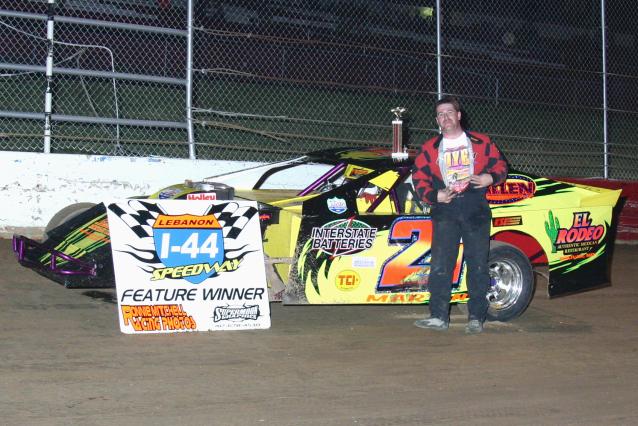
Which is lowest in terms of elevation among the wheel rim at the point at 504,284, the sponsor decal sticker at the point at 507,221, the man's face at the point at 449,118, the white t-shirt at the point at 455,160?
the wheel rim at the point at 504,284

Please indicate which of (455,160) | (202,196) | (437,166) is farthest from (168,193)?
(455,160)

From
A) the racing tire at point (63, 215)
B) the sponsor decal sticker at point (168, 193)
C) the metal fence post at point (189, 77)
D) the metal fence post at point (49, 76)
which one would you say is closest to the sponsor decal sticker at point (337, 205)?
the sponsor decal sticker at point (168, 193)

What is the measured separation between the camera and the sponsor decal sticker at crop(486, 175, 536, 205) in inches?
281

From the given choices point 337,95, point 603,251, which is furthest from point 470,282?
point 337,95

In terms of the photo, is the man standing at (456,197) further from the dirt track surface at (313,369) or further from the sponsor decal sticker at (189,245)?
the sponsor decal sticker at (189,245)

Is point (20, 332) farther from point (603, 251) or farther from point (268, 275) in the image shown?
point (603, 251)

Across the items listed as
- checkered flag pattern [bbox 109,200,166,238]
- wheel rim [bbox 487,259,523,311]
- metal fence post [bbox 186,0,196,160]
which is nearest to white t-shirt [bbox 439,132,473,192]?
wheel rim [bbox 487,259,523,311]

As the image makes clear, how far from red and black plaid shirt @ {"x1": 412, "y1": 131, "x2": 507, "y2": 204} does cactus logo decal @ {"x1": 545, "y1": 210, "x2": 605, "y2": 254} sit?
850 millimetres

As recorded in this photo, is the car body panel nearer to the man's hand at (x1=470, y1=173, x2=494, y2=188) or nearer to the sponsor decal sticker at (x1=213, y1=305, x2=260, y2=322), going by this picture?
the sponsor decal sticker at (x1=213, y1=305, x2=260, y2=322)

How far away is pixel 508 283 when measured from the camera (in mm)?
7223

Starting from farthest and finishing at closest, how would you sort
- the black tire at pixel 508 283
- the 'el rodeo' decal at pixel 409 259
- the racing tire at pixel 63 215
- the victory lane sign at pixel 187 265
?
the racing tire at pixel 63 215 → the black tire at pixel 508 283 → the 'el rodeo' decal at pixel 409 259 → the victory lane sign at pixel 187 265

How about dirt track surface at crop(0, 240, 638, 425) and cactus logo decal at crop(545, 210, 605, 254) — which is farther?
cactus logo decal at crop(545, 210, 605, 254)

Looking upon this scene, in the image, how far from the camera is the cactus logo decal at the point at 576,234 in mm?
7227

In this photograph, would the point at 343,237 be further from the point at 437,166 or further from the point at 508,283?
the point at 508,283
